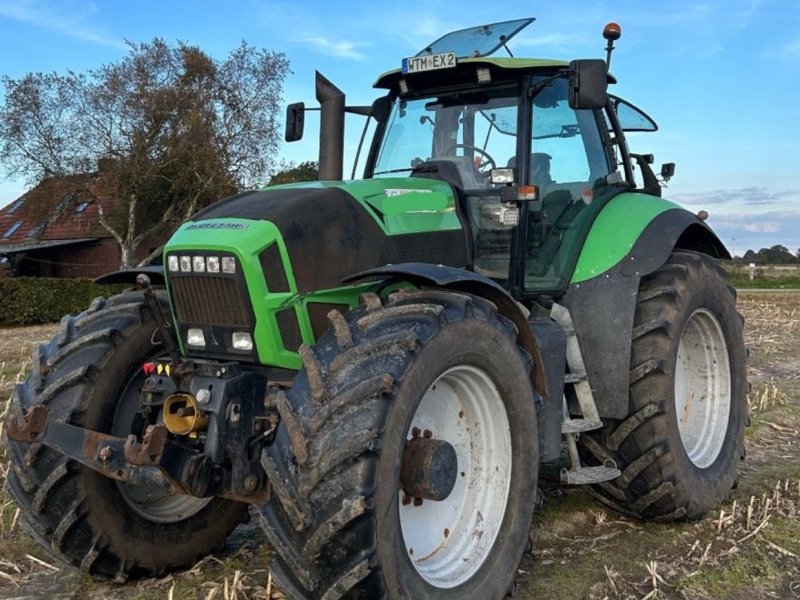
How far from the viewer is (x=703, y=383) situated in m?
5.39

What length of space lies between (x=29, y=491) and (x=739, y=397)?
4.28 metres

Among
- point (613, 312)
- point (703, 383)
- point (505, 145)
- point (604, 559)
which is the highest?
point (505, 145)

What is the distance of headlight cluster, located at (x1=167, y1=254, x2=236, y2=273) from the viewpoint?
3539 millimetres

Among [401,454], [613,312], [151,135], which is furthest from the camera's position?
[151,135]

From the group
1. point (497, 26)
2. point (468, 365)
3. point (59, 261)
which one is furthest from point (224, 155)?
point (468, 365)

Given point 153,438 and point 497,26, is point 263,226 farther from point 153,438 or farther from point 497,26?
point 497,26

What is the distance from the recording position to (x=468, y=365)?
3.46 meters

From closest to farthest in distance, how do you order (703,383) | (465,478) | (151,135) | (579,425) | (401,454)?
(401,454), (465,478), (579,425), (703,383), (151,135)

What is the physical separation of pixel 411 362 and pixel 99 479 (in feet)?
5.70

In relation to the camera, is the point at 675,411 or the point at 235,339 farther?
the point at 675,411

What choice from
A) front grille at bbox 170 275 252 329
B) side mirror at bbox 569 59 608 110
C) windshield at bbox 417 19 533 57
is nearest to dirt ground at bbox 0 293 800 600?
front grille at bbox 170 275 252 329

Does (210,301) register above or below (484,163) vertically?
below

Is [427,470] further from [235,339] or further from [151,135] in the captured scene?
[151,135]

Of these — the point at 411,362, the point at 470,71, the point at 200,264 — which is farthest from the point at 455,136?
the point at 411,362
